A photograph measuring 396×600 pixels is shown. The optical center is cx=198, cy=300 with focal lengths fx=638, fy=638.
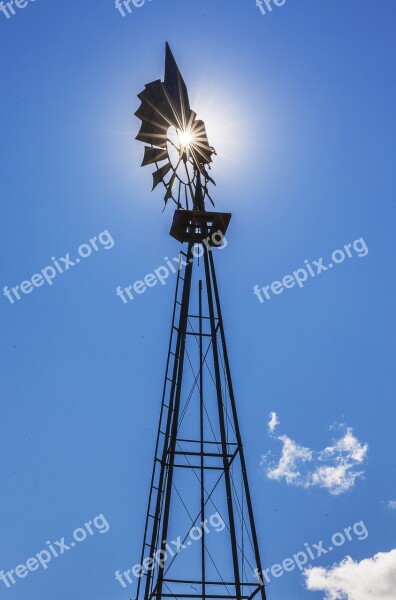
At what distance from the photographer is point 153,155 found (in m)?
15.0

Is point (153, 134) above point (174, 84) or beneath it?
beneath

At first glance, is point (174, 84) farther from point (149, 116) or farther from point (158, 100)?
point (149, 116)

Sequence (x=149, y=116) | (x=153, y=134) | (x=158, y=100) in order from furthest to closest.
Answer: (x=153, y=134) → (x=149, y=116) → (x=158, y=100)

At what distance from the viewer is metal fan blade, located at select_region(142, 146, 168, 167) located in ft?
49.1

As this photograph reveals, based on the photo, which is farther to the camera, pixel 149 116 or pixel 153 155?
pixel 153 155

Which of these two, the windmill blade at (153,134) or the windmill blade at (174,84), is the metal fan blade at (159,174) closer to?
the windmill blade at (153,134)

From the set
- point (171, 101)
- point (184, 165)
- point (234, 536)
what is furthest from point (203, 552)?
point (171, 101)

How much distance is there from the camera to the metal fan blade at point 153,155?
1496 cm

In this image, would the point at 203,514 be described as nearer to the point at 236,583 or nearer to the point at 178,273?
the point at 236,583

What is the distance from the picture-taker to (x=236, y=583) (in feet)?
39.3

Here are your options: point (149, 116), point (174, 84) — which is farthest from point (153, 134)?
point (174, 84)

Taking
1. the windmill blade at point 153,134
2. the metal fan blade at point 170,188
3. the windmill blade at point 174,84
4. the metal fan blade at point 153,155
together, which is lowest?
the metal fan blade at point 170,188

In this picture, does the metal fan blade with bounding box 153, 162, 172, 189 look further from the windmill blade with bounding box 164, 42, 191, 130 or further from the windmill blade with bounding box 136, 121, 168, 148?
the windmill blade with bounding box 164, 42, 191, 130

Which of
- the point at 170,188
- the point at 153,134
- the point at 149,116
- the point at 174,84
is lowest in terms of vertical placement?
the point at 170,188
